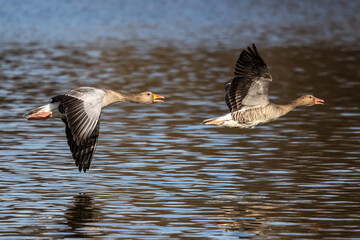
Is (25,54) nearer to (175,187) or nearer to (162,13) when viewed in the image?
(175,187)

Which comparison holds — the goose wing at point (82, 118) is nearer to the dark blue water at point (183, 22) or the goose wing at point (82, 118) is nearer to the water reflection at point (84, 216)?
the water reflection at point (84, 216)

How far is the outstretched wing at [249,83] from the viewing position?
57.4 feet

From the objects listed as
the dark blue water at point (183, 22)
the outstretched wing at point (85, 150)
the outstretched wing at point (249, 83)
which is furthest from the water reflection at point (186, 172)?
the dark blue water at point (183, 22)

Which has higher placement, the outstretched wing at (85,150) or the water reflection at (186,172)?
the outstretched wing at (85,150)

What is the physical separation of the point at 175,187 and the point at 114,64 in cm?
3005

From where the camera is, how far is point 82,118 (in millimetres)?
16766

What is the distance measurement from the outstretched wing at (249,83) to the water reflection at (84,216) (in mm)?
4210

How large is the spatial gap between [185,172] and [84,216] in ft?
13.1

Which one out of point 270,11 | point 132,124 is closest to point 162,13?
point 270,11

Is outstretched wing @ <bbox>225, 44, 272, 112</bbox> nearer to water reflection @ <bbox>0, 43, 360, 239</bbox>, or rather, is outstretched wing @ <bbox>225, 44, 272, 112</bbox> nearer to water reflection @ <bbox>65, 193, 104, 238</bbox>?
water reflection @ <bbox>0, 43, 360, 239</bbox>

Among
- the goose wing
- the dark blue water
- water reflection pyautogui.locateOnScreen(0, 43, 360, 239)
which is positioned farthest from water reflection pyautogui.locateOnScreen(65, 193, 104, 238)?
the dark blue water

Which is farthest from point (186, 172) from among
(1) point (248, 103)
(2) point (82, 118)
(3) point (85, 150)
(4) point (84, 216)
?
(4) point (84, 216)

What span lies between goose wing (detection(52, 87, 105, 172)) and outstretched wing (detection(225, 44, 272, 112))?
2896 mm

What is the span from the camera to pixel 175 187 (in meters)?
16.8
